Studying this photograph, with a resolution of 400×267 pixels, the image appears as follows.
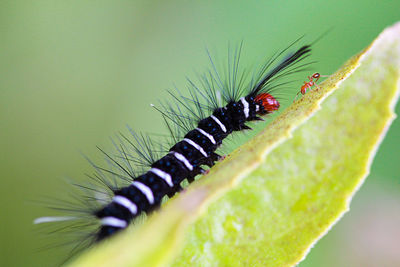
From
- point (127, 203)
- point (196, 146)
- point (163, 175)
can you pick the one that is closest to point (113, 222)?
point (127, 203)

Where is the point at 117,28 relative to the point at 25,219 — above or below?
above

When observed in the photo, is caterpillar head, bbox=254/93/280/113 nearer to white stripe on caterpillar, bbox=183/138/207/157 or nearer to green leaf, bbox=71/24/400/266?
white stripe on caterpillar, bbox=183/138/207/157

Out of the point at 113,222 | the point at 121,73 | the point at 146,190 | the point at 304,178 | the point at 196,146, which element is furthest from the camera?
the point at 121,73

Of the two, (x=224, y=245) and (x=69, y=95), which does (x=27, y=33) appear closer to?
(x=69, y=95)

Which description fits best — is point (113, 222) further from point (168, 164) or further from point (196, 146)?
point (196, 146)

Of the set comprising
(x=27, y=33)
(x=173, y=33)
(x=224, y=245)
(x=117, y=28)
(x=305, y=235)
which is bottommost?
(x=305, y=235)

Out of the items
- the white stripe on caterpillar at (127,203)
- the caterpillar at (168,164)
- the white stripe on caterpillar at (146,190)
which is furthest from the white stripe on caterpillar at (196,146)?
the white stripe on caterpillar at (127,203)

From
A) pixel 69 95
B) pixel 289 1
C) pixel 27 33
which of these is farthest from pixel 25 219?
pixel 289 1
